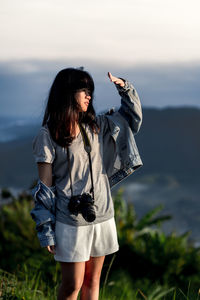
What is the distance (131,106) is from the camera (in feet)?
9.67

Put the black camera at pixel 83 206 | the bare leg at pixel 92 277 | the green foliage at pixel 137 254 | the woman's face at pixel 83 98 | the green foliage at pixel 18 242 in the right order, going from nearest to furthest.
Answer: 1. the black camera at pixel 83 206
2. the woman's face at pixel 83 98
3. the bare leg at pixel 92 277
4. the green foliage at pixel 137 254
5. the green foliage at pixel 18 242

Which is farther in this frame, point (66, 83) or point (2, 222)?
point (2, 222)

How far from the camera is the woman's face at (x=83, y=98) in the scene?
292 cm

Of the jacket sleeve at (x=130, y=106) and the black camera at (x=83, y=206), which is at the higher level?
the jacket sleeve at (x=130, y=106)

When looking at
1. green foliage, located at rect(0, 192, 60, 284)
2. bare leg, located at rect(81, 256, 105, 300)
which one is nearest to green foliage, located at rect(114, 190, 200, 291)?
green foliage, located at rect(0, 192, 60, 284)

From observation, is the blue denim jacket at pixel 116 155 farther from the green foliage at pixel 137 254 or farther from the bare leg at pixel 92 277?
the green foliage at pixel 137 254

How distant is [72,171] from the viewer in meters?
2.91

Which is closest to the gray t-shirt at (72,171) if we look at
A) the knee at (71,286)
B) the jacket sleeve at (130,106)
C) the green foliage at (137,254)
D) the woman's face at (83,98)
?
the woman's face at (83,98)

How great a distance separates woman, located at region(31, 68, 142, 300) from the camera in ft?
9.47

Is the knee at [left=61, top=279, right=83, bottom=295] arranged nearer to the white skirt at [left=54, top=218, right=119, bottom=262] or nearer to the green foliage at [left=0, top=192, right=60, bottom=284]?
the white skirt at [left=54, top=218, right=119, bottom=262]

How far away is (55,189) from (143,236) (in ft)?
12.3

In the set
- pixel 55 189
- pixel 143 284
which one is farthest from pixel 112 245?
→ pixel 143 284

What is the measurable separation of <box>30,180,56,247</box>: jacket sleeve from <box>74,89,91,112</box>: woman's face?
52 cm

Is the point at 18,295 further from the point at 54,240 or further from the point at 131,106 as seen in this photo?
the point at 131,106
